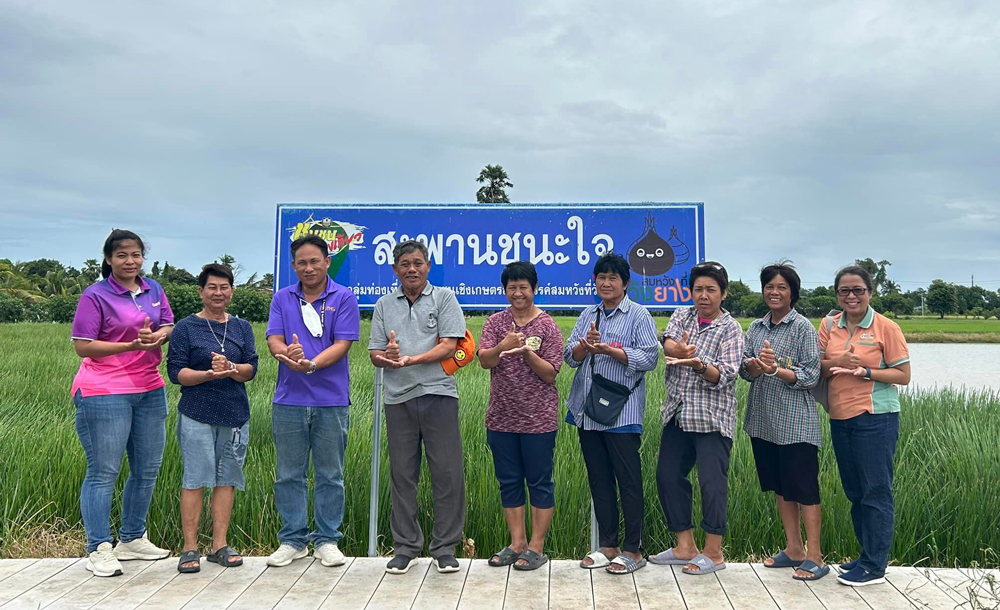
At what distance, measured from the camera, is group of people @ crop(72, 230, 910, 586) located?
3.52 meters

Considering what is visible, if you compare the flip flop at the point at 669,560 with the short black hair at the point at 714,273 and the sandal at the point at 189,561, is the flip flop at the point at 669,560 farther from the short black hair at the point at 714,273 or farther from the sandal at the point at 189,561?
the sandal at the point at 189,561

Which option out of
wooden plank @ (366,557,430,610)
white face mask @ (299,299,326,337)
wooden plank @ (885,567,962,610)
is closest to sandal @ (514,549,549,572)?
wooden plank @ (366,557,430,610)

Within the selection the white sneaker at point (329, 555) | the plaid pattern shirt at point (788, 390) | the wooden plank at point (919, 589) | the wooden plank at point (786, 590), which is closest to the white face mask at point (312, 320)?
the white sneaker at point (329, 555)

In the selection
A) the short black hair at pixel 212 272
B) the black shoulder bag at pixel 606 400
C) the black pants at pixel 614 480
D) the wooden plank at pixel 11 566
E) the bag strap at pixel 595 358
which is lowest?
the wooden plank at pixel 11 566

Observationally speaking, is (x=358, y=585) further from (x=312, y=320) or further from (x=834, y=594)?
(x=834, y=594)

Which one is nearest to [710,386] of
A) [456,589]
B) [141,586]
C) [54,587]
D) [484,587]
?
[484,587]

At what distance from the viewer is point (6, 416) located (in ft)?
22.9

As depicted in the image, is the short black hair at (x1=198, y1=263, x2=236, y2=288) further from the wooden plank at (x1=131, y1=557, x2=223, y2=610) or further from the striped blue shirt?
the striped blue shirt

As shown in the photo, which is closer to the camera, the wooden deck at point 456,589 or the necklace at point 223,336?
the wooden deck at point 456,589

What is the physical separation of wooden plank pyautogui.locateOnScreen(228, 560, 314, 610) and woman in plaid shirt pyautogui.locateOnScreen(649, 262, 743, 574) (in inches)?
74.7

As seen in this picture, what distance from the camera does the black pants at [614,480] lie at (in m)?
3.61

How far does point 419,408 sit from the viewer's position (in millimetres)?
3695

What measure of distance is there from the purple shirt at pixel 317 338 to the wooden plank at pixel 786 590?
2336 mm

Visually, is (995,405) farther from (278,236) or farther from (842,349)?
(278,236)
